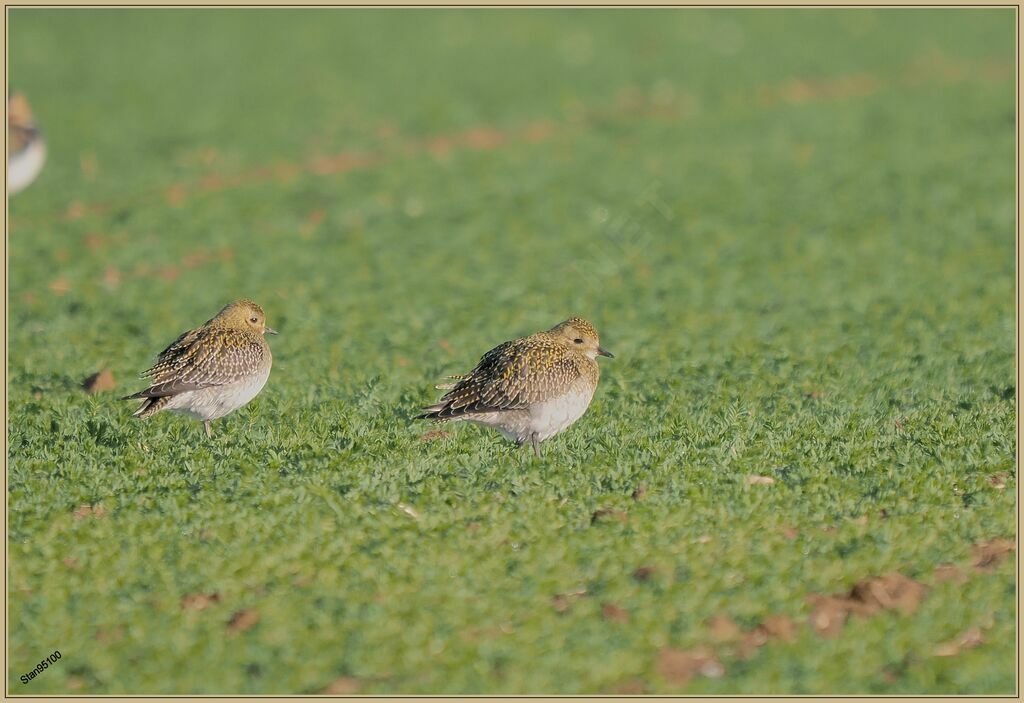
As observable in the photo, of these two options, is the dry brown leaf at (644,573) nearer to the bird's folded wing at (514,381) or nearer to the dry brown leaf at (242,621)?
the bird's folded wing at (514,381)

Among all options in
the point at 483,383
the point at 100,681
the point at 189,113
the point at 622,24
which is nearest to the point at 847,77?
the point at 622,24

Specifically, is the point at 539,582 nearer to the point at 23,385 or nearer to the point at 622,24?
the point at 23,385

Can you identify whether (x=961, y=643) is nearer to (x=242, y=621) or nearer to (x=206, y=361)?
(x=242, y=621)

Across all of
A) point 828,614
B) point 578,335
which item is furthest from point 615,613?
point 578,335

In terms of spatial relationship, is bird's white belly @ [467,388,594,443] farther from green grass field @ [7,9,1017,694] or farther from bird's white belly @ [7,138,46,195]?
bird's white belly @ [7,138,46,195]

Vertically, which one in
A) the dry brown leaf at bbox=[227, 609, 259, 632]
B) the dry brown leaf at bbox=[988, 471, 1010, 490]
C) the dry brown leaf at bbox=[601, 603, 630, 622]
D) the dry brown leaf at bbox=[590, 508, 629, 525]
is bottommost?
the dry brown leaf at bbox=[988, 471, 1010, 490]

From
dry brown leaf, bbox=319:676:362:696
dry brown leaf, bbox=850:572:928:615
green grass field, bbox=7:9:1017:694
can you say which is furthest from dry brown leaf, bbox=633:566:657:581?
dry brown leaf, bbox=319:676:362:696

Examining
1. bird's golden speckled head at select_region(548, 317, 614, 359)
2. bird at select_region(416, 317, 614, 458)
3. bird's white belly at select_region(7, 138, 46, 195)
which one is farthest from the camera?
bird's white belly at select_region(7, 138, 46, 195)
